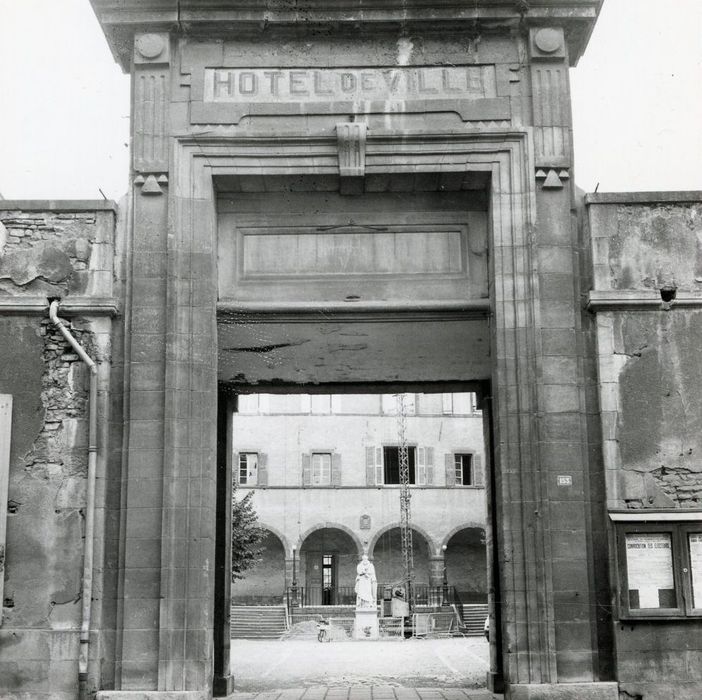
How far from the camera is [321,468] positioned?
41.8 m

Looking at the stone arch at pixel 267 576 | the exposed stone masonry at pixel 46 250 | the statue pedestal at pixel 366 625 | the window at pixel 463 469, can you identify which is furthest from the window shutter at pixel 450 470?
the exposed stone masonry at pixel 46 250

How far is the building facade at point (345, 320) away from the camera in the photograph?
380 inches

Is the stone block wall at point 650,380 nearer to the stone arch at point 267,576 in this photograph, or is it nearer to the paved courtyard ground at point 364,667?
the paved courtyard ground at point 364,667

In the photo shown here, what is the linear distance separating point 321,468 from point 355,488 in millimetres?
1703

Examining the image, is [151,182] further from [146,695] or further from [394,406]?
[394,406]

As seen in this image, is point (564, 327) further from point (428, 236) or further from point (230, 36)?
point (230, 36)

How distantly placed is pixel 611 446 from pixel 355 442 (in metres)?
32.3

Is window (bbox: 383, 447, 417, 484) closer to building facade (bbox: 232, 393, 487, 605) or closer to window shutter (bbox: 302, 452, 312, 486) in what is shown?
building facade (bbox: 232, 393, 487, 605)

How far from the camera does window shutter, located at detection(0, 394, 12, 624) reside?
31.9 feet

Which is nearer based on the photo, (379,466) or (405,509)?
(405,509)

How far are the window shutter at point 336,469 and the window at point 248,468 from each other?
3.29m

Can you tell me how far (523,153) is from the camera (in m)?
10.6

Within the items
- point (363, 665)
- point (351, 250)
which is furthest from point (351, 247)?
point (363, 665)

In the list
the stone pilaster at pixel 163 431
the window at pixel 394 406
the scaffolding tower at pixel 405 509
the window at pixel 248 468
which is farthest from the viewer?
the window at pixel 394 406
